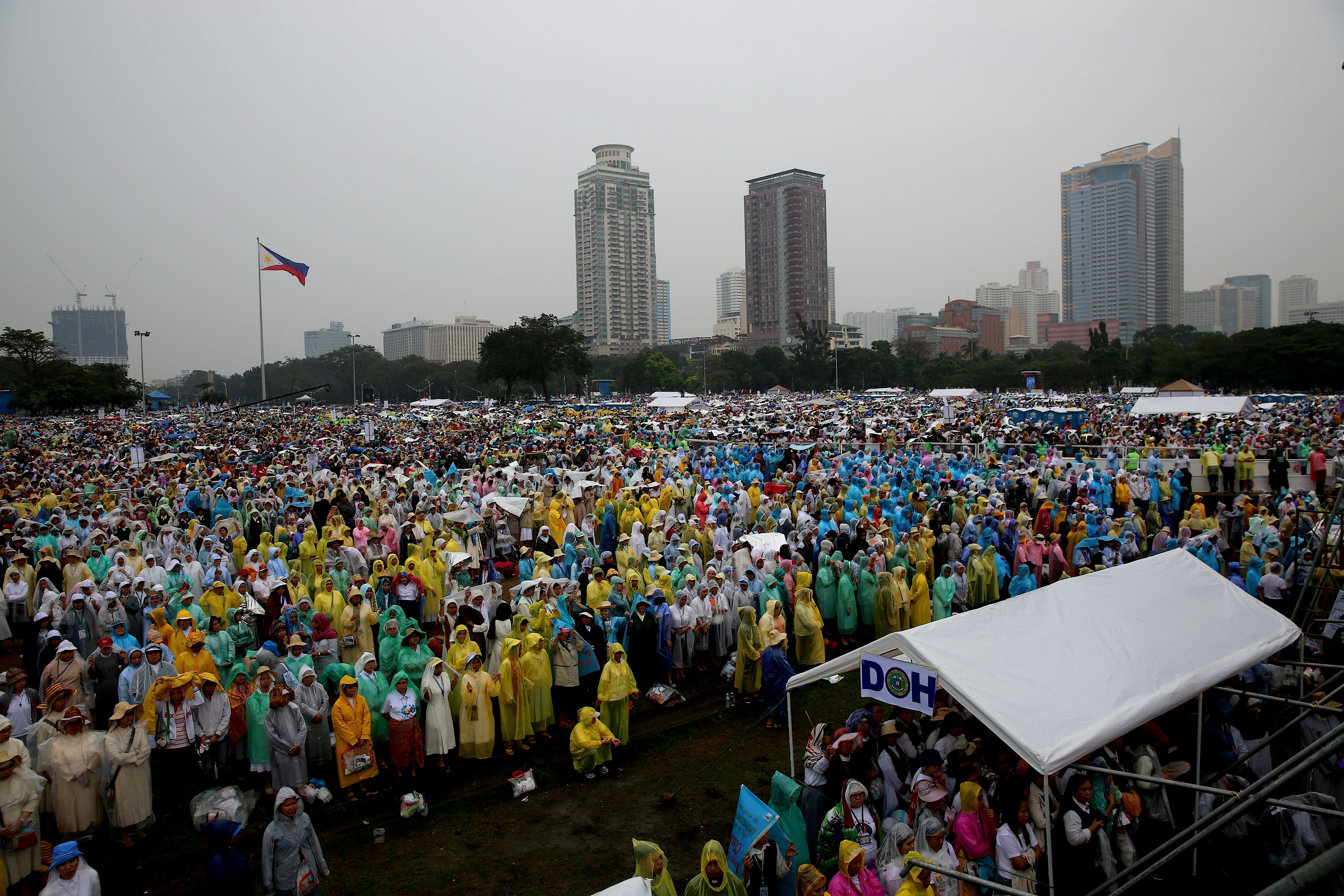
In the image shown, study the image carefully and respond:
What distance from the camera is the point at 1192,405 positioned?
2358 centimetres

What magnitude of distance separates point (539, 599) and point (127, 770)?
3555mm

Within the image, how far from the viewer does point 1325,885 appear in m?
1.75

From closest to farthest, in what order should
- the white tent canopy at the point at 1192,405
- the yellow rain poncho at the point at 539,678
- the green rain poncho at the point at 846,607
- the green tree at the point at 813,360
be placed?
the yellow rain poncho at the point at 539,678, the green rain poncho at the point at 846,607, the white tent canopy at the point at 1192,405, the green tree at the point at 813,360

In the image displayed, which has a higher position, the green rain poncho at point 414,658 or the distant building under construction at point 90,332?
the distant building under construction at point 90,332

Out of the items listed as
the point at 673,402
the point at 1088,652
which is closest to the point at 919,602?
the point at 1088,652

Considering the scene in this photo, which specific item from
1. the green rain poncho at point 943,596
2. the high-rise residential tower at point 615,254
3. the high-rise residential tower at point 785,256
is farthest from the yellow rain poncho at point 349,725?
the high-rise residential tower at point 615,254

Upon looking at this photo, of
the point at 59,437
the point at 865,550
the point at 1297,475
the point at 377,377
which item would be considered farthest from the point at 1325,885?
the point at 377,377

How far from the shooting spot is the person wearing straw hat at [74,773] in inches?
195

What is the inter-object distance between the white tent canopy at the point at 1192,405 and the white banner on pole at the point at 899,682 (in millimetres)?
22803

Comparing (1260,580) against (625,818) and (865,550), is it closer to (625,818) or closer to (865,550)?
(865,550)

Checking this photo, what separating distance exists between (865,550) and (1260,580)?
4.20 m

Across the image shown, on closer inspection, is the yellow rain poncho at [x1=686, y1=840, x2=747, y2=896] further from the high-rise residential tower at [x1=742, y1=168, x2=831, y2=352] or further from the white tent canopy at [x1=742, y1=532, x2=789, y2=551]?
the high-rise residential tower at [x1=742, y1=168, x2=831, y2=352]

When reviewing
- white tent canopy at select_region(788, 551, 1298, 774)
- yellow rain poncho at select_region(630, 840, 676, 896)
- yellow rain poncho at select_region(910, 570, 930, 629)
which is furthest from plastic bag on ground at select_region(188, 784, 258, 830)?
yellow rain poncho at select_region(910, 570, 930, 629)

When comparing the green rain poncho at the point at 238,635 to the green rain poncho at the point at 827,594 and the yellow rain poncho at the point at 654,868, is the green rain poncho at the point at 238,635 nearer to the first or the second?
the yellow rain poncho at the point at 654,868
